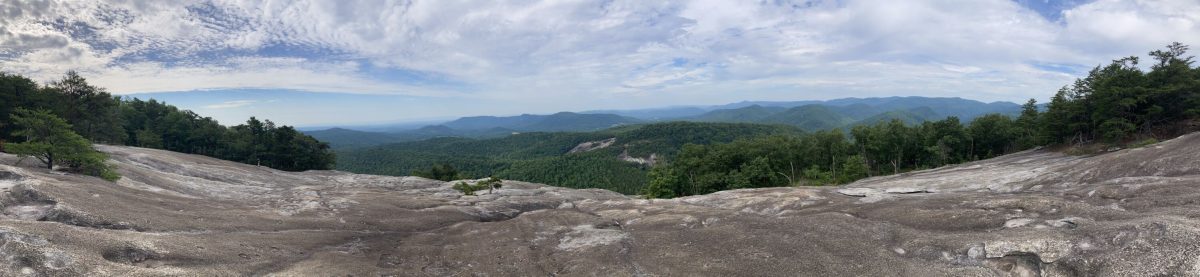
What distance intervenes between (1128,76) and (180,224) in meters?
68.2

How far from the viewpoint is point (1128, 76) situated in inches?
1513

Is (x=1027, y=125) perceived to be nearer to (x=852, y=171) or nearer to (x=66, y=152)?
(x=852, y=171)

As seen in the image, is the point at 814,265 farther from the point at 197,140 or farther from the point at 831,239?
the point at 197,140

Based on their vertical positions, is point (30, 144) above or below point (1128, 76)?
below

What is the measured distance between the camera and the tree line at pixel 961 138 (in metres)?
36.4

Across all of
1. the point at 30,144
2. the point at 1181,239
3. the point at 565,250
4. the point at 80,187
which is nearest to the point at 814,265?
the point at 1181,239

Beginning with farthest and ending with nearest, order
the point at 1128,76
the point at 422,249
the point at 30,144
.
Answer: the point at 1128,76 < the point at 30,144 < the point at 422,249

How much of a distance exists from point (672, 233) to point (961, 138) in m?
74.5

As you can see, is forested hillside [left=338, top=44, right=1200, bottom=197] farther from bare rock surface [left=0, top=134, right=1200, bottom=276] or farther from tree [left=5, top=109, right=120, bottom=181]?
tree [left=5, top=109, right=120, bottom=181]

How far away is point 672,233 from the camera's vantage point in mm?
17391

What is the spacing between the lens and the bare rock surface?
10.8 m

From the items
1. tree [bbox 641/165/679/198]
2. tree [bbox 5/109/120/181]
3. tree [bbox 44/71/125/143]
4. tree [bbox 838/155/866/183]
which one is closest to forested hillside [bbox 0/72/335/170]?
tree [bbox 44/71/125/143]

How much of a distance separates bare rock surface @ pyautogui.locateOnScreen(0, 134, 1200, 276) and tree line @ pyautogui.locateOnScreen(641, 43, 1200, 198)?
1044 inches

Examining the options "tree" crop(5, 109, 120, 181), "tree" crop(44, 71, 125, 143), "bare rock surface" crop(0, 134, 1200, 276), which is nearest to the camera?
"bare rock surface" crop(0, 134, 1200, 276)
